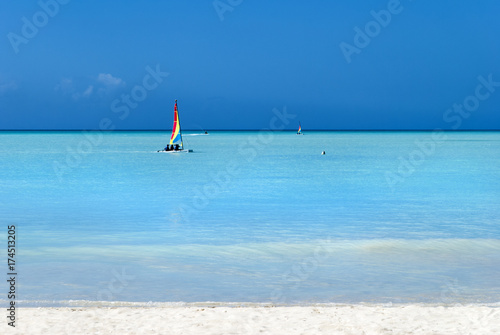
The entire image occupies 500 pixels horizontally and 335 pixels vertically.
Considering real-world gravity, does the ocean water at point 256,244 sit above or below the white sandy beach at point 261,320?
below

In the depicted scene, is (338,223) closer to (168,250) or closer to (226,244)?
(226,244)

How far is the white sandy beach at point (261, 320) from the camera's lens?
27.2 ft

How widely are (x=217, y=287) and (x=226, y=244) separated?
15.9 ft

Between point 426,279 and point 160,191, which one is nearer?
point 426,279

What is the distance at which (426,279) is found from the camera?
1226cm

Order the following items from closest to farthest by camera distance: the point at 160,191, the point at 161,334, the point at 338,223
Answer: the point at 161,334, the point at 338,223, the point at 160,191

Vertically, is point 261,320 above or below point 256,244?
above

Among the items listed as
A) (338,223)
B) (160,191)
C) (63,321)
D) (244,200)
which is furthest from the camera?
(160,191)

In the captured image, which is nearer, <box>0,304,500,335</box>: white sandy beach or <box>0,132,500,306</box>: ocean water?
<box>0,304,500,335</box>: white sandy beach

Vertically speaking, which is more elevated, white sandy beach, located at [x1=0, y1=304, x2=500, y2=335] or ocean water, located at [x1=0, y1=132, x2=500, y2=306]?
white sandy beach, located at [x1=0, y1=304, x2=500, y2=335]

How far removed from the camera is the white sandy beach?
8305 millimetres

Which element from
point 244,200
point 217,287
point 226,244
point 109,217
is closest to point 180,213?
point 109,217

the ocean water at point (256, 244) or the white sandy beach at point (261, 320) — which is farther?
the ocean water at point (256, 244)

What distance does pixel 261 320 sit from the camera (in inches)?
Answer: 349
